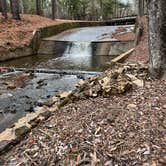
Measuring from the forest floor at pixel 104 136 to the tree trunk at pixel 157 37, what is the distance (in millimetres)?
643

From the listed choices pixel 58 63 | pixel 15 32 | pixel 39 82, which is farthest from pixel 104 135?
pixel 15 32

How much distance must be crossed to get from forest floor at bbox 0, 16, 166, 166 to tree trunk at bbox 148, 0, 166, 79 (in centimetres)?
64

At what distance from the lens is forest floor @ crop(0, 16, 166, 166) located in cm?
269

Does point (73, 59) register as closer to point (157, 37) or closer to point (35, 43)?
point (35, 43)

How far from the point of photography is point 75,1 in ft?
90.3

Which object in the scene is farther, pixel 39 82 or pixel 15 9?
pixel 15 9

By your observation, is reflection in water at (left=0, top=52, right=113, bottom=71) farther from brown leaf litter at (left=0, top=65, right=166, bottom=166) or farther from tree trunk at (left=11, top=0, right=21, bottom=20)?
brown leaf litter at (left=0, top=65, right=166, bottom=166)

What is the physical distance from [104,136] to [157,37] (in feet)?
6.79

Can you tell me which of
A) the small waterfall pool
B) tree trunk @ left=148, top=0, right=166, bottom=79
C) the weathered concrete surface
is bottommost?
the small waterfall pool

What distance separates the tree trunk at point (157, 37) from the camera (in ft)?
13.9

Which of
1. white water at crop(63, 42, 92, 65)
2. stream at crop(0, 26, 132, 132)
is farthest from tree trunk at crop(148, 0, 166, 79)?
white water at crop(63, 42, 92, 65)

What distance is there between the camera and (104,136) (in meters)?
2.96

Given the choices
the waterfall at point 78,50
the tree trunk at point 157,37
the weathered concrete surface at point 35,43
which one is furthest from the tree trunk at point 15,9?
the tree trunk at point 157,37

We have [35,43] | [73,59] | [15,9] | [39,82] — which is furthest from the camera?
[15,9]
